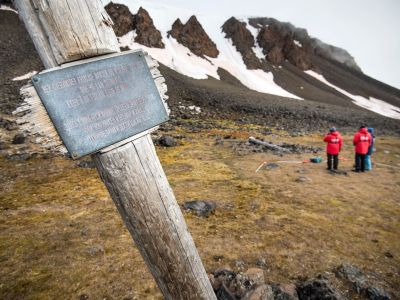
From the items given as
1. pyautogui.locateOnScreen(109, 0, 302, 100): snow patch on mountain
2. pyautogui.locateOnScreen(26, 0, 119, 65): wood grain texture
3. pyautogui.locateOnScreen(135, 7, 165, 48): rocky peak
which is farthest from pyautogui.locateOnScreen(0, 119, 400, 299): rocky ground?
pyautogui.locateOnScreen(135, 7, 165, 48): rocky peak

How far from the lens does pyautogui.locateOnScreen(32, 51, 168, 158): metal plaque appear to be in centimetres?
176

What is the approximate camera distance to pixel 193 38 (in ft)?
224

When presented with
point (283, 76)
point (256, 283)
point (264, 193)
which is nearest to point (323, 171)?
point (264, 193)

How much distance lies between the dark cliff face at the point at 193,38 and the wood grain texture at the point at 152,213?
66831mm

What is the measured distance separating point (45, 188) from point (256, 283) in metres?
8.08

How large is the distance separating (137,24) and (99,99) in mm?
65614

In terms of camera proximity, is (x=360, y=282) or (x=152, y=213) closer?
(x=152, y=213)

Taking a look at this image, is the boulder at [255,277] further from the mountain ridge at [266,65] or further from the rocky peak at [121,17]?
the rocky peak at [121,17]

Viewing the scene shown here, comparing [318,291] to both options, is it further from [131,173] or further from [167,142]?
[167,142]

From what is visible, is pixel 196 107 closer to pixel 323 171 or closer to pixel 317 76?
pixel 323 171

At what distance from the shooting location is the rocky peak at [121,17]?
2316 inches

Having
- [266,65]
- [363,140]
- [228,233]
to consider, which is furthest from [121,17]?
[228,233]

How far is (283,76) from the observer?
228 ft

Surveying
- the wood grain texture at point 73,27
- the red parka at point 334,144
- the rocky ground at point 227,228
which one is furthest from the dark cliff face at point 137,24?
the wood grain texture at point 73,27
